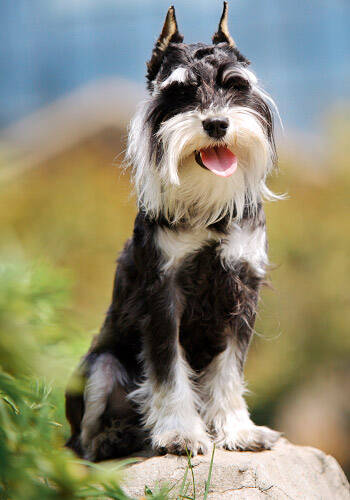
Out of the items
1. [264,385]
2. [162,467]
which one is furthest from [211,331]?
[264,385]

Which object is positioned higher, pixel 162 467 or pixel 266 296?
pixel 162 467

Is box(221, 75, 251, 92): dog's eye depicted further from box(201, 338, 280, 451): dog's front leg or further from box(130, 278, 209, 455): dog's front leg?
box(201, 338, 280, 451): dog's front leg

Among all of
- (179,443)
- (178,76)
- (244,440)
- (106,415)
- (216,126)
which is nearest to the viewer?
(216,126)

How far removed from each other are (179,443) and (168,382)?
0.33m

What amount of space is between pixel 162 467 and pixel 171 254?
3.60 ft

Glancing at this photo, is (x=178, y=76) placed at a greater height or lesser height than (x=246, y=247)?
greater

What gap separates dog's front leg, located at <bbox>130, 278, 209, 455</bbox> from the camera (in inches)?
131

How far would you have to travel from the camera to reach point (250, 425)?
3.63m

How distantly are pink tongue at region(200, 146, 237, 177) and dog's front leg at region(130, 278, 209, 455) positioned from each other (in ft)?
2.24

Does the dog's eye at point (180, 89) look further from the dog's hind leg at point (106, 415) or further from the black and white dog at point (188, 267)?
the dog's hind leg at point (106, 415)

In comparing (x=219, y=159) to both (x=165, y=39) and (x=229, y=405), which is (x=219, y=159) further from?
(x=229, y=405)

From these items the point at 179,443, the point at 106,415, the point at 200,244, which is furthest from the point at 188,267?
the point at 106,415

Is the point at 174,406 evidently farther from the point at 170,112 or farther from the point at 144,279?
the point at 170,112

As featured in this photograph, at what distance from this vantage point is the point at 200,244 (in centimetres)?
337
